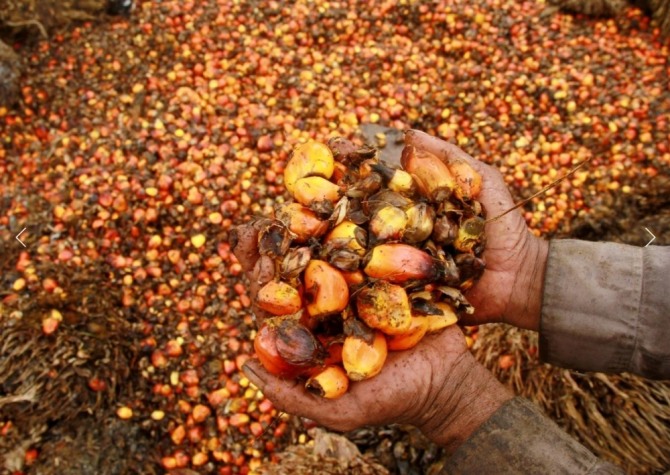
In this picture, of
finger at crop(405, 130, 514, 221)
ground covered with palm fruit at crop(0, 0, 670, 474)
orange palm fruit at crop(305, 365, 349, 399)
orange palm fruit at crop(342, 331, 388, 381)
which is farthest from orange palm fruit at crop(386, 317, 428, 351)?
ground covered with palm fruit at crop(0, 0, 670, 474)

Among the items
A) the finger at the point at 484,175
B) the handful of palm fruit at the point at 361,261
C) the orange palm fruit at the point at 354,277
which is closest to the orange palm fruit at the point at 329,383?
the handful of palm fruit at the point at 361,261

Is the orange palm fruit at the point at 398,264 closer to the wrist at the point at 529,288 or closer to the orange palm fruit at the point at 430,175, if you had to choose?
the orange palm fruit at the point at 430,175

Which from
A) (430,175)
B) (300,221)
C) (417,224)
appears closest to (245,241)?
(300,221)

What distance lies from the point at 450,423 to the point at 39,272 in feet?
8.76

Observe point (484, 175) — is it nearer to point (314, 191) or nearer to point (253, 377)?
point (314, 191)

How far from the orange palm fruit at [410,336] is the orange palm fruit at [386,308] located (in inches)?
2.5

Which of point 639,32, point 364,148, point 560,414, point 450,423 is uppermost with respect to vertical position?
point 639,32

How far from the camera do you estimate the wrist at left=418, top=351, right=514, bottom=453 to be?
2.45 meters

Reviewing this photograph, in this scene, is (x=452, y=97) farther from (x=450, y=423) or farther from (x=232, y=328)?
(x=450, y=423)

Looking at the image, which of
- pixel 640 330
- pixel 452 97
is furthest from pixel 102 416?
pixel 452 97

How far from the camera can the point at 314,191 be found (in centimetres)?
243

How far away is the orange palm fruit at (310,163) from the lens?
8.28ft

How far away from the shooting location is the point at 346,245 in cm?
232

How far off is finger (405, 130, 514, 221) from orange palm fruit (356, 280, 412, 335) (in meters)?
0.78
